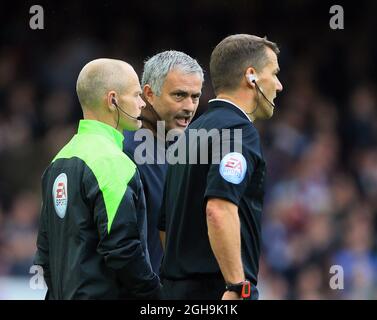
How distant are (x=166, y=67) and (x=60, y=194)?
1.02 m

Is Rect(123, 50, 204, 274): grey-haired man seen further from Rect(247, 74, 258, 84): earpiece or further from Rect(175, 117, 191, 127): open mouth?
Rect(247, 74, 258, 84): earpiece

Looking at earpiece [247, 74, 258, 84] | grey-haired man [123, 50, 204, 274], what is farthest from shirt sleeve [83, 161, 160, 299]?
grey-haired man [123, 50, 204, 274]

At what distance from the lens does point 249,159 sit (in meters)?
3.57

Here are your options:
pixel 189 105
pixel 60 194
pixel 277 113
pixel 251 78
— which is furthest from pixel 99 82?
pixel 277 113

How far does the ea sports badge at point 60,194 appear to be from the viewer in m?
3.67

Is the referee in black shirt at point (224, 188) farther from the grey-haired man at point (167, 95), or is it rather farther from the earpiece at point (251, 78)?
the grey-haired man at point (167, 95)

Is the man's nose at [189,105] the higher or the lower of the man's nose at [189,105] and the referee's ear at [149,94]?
the lower

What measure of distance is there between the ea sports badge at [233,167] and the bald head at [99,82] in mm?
595

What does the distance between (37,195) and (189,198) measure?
5.38m

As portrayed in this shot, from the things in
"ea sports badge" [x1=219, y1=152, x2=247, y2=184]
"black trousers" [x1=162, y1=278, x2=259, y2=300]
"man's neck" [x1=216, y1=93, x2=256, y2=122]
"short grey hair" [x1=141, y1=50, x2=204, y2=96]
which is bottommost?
"black trousers" [x1=162, y1=278, x2=259, y2=300]

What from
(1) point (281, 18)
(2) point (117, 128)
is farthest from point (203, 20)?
(2) point (117, 128)

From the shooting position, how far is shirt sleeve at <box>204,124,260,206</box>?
3.48 m

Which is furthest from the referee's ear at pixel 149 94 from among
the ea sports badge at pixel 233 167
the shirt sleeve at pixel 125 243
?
the ea sports badge at pixel 233 167

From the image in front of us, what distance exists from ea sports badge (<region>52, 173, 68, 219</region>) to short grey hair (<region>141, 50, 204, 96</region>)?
0.90 metres
